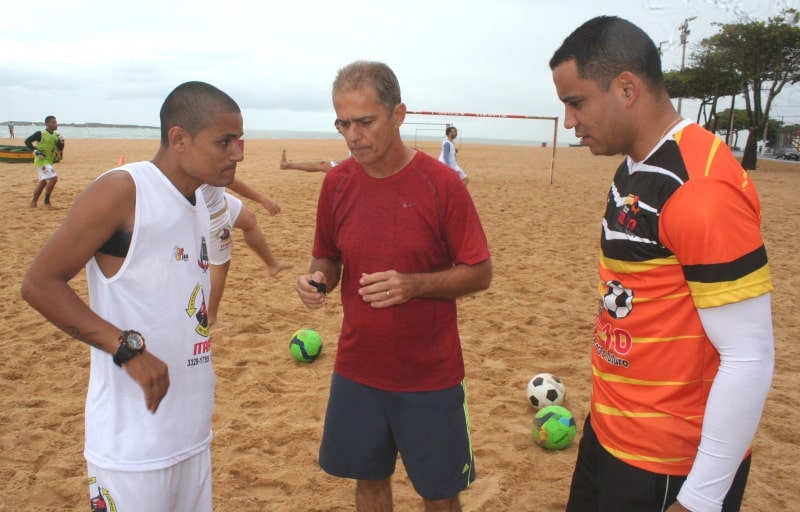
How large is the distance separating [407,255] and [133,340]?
1.11m

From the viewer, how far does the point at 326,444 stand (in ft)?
9.00

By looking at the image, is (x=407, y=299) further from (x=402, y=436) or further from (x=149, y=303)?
(x=149, y=303)

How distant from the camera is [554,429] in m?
4.03

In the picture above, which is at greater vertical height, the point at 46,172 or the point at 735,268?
the point at 735,268

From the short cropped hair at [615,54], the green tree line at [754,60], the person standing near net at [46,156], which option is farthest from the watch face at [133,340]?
the green tree line at [754,60]

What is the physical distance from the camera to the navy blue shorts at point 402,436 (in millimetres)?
2529

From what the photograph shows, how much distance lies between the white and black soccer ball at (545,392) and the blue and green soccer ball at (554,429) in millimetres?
325

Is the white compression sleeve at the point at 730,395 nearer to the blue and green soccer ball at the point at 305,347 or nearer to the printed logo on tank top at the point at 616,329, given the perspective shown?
the printed logo on tank top at the point at 616,329

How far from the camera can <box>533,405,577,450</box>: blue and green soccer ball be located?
13.2 feet

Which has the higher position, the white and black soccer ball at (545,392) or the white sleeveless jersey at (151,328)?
the white sleeveless jersey at (151,328)

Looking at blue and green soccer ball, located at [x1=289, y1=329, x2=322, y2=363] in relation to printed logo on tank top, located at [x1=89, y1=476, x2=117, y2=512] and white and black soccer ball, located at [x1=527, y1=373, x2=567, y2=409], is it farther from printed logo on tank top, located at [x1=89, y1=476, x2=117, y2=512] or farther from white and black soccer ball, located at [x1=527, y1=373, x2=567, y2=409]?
printed logo on tank top, located at [x1=89, y1=476, x2=117, y2=512]

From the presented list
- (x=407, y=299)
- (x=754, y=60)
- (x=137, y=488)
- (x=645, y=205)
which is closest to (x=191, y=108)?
(x=407, y=299)

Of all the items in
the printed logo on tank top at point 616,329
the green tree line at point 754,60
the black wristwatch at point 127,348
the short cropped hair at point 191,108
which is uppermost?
the green tree line at point 754,60

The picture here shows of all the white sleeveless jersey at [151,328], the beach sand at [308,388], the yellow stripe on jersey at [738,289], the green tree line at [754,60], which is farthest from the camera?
the green tree line at [754,60]
